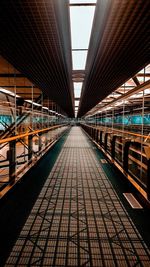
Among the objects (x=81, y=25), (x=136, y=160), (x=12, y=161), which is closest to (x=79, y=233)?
(x=12, y=161)

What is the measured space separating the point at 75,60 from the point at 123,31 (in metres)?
1.82

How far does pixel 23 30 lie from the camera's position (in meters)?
2.29

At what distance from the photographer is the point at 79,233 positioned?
6.68ft

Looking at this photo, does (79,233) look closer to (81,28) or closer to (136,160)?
(136,160)

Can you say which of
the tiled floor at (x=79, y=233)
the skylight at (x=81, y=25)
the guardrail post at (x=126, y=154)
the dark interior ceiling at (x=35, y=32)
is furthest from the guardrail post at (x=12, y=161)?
the guardrail post at (x=126, y=154)

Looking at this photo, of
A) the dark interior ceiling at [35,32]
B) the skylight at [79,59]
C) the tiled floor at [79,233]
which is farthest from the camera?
the skylight at [79,59]

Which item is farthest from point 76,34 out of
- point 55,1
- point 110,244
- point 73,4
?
point 110,244

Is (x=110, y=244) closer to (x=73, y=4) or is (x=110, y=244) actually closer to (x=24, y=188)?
(x=24, y=188)

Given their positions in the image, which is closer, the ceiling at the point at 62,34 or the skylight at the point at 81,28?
the ceiling at the point at 62,34

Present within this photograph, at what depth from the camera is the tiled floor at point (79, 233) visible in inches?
66.3

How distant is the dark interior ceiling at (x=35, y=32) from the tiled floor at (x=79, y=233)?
82.0 inches

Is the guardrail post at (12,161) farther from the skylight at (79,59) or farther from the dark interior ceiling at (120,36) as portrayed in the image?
the skylight at (79,59)

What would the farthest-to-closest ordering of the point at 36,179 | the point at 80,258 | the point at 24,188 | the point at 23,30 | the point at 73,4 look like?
the point at 36,179
the point at 24,188
the point at 23,30
the point at 73,4
the point at 80,258

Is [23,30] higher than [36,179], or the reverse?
[23,30]
